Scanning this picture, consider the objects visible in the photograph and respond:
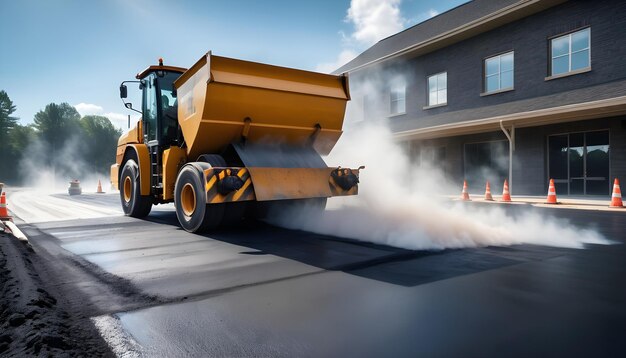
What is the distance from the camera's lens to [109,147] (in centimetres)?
6681

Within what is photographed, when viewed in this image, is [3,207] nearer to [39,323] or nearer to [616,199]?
[39,323]

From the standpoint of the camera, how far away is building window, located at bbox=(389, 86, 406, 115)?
1919cm

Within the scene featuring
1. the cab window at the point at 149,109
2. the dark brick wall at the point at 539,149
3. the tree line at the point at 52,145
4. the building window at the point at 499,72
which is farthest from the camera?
the tree line at the point at 52,145

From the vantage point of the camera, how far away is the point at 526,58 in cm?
1420

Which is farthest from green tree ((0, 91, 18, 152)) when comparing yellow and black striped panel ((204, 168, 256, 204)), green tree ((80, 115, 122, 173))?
yellow and black striped panel ((204, 168, 256, 204))

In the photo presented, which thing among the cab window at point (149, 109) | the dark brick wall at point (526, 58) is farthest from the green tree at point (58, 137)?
the cab window at point (149, 109)

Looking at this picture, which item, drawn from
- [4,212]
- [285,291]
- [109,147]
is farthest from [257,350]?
[109,147]

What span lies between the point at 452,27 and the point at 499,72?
2.88 meters

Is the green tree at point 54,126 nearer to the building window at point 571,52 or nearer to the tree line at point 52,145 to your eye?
the tree line at point 52,145

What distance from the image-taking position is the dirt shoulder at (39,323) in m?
2.10

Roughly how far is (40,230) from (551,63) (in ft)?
49.5

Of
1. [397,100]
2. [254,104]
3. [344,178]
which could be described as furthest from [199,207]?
[397,100]

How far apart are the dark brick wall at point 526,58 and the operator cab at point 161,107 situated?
1195 centimetres

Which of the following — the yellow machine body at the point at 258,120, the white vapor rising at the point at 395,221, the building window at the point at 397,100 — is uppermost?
the building window at the point at 397,100
